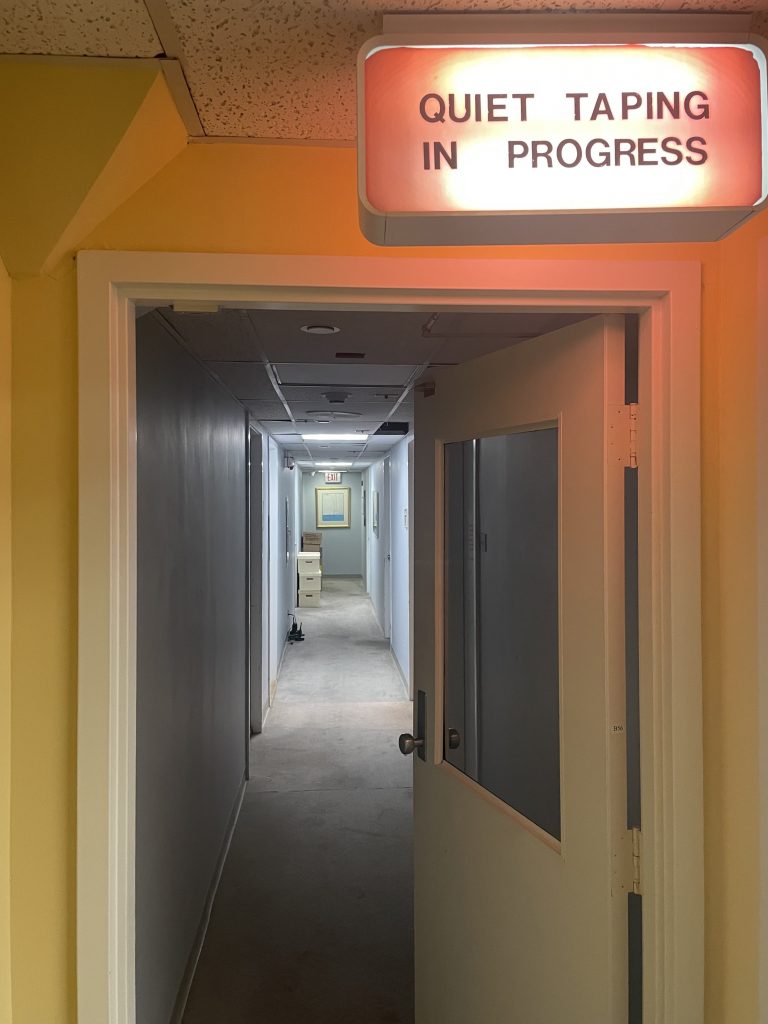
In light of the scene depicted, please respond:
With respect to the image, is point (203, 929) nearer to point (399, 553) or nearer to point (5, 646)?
point (5, 646)

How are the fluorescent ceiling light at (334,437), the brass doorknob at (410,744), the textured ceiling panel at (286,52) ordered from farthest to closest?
the fluorescent ceiling light at (334,437) < the brass doorknob at (410,744) < the textured ceiling panel at (286,52)

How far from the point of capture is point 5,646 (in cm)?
118

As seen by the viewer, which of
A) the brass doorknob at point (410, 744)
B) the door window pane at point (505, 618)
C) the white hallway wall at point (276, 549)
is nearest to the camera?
the door window pane at point (505, 618)

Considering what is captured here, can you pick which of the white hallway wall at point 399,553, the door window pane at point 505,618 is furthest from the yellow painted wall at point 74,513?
the white hallway wall at point 399,553

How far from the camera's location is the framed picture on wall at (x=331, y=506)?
15.6 meters

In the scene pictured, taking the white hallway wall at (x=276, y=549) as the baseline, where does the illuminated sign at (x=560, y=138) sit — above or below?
above

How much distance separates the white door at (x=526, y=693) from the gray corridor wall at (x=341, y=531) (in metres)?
13.3

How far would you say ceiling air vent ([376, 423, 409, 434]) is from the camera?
541 centimetres

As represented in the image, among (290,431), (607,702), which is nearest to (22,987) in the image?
(607,702)

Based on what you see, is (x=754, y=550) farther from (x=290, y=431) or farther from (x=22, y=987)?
(x=290, y=431)

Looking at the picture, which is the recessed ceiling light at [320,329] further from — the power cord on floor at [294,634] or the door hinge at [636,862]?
the power cord on floor at [294,634]

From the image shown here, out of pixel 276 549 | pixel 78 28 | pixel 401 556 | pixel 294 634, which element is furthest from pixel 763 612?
pixel 294 634

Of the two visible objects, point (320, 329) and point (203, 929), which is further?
point (203, 929)

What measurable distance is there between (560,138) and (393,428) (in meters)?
4.79
